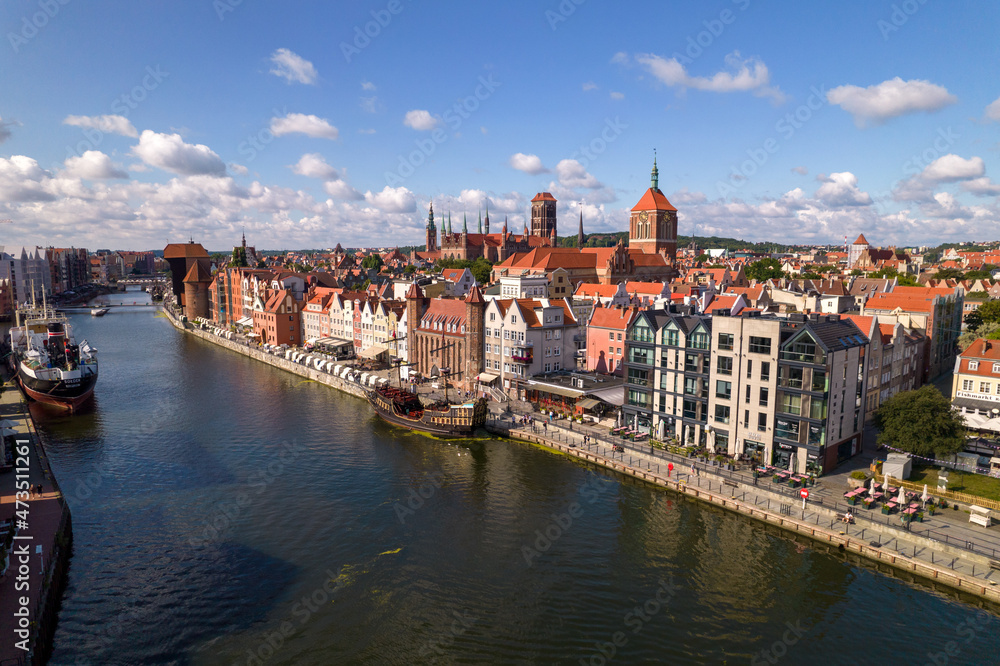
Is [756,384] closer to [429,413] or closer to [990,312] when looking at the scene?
[429,413]

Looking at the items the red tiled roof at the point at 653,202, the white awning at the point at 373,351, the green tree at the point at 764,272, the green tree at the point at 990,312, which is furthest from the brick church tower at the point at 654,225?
the white awning at the point at 373,351

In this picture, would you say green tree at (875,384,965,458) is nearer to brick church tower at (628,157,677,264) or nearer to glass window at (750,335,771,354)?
glass window at (750,335,771,354)

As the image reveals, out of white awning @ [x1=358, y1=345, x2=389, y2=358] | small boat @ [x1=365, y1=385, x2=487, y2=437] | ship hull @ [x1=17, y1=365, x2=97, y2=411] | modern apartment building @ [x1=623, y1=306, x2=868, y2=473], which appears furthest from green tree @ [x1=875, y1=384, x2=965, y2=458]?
ship hull @ [x1=17, y1=365, x2=97, y2=411]

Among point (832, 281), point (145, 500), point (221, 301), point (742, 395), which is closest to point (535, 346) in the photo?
point (742, 395)

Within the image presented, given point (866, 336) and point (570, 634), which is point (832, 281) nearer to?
point (866, 336)

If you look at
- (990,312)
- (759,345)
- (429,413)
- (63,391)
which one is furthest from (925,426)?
(63,391)
